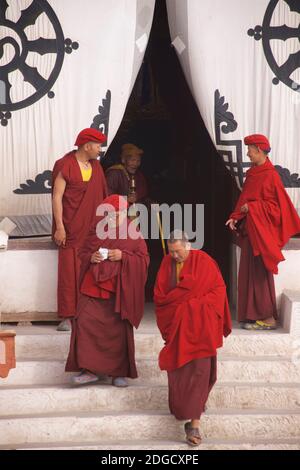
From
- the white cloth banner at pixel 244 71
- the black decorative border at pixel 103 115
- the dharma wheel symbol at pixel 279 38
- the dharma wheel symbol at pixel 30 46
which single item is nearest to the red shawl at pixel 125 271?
the black decorative border at pixel 103 115

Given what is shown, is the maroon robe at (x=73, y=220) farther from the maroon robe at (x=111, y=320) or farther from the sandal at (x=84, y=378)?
the sandal at (x=84, y=378)

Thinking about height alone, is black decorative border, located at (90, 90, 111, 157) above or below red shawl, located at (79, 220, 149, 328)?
above

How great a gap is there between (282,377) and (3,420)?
2.18 meters

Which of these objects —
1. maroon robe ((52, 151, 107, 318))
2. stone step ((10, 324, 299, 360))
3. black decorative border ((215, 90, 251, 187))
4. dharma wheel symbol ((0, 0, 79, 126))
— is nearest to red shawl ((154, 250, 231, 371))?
stone step ((10, 324, 299, 360))

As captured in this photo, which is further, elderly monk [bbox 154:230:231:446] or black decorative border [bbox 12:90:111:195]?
black decorative border [bbox 12:90:111:195]

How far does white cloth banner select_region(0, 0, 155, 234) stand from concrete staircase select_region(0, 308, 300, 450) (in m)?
1.50

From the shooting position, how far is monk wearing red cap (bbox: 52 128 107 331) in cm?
888

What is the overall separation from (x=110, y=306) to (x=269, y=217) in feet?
5.36

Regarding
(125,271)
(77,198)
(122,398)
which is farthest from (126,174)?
(122,398)

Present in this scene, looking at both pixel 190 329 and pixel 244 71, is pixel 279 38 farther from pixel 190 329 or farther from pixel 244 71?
pixel 190 329

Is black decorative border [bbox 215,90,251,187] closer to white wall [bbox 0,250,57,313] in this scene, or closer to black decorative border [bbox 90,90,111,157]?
black decorative border [bbox 90,90,111,157]

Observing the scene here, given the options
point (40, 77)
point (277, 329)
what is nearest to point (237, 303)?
point (277, 329)

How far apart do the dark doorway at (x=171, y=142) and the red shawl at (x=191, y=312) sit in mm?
2968

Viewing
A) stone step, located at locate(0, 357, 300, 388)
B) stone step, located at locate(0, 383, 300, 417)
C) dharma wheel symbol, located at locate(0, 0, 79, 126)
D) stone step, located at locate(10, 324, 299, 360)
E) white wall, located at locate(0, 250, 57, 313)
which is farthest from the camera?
dharma wheel symbol, located at locate(0, 0, 79, 126)
